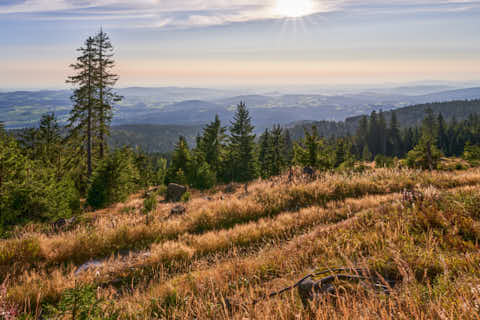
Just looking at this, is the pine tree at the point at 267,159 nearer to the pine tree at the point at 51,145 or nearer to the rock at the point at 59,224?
the pine tree at the point at 51,145

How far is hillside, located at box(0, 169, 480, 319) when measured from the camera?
2180 millimetres

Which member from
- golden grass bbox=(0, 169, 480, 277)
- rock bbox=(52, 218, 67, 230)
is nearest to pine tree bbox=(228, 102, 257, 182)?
golden grass bbox=(0, 169, 480, 277)

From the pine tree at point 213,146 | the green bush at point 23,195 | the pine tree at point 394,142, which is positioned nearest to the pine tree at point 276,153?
the pine tree at point 213,146

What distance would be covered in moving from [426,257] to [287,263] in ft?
5.57

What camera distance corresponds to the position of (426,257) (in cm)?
300

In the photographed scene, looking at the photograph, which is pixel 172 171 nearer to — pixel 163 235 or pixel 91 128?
pixel 91 128

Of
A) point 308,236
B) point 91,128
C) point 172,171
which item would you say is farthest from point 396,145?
point 308,236

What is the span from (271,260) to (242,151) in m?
37.7

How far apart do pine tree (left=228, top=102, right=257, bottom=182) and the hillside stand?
32.1 m

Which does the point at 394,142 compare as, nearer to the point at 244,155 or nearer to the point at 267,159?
the point at 267,159

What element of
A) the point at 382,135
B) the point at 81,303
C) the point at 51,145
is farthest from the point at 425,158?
the point at 382,135

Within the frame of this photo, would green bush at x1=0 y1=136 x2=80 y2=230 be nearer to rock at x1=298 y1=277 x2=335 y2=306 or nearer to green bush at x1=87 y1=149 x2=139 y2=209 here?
green bush at x1=87 y1=149 x2=139 y2=209

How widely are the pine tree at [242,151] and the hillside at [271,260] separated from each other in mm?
32067

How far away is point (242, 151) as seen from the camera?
41562 mm
